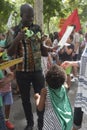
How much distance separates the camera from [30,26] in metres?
4.91

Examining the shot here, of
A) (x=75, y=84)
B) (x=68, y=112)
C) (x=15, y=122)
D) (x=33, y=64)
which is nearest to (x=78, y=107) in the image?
(x=68, y=112)

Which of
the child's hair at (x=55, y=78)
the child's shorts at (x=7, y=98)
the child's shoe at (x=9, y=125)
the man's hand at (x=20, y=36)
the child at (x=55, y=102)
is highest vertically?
the man's hand at (x=20, y=36)

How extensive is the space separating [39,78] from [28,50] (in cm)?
42

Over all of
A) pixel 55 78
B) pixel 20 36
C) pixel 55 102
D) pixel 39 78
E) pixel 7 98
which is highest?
pixel 20 36

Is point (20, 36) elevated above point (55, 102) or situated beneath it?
elevated above

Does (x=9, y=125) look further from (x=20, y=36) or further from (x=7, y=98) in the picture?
(x=20, y=36)

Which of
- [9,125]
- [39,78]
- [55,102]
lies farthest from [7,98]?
[55,102]

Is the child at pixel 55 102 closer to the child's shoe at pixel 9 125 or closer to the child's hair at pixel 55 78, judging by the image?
the child's hair at pixel 55 78

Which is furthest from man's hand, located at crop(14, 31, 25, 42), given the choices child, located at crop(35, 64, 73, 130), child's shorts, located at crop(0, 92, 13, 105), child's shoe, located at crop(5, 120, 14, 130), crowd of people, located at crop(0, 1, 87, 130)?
child's shoe, located at crop(5, 120, 14, 130)

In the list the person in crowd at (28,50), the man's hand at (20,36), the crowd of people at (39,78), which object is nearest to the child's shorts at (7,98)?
the crowd of people at (39,78)

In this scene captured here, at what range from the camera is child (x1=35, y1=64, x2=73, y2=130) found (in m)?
3.82

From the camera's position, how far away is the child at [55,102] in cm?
382

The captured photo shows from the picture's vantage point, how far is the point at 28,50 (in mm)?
4926

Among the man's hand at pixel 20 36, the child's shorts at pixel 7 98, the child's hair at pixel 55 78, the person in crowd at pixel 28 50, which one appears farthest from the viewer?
the child's shorts at pixel 7 98
